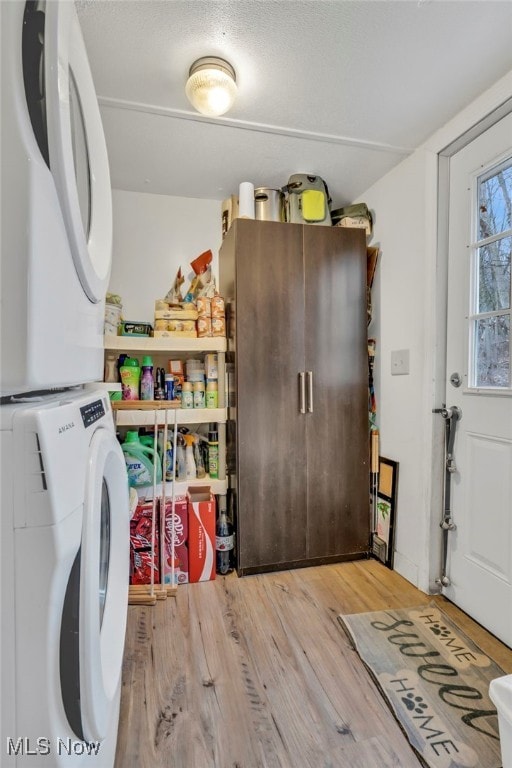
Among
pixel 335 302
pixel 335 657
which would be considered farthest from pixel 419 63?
pixel 335 657

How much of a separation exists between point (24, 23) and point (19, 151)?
0.71 ft

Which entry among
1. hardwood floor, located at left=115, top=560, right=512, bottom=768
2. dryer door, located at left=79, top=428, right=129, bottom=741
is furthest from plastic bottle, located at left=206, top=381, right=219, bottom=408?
dryer door, located at left=79, top=428, right=129, bottom=741

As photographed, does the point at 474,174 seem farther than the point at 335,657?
Yes

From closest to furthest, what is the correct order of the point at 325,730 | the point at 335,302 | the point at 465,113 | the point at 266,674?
the point at 325,730 → the point at 266,674 → the point at 465,113 → the point at 335,302

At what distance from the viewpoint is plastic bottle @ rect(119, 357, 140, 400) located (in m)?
2.10

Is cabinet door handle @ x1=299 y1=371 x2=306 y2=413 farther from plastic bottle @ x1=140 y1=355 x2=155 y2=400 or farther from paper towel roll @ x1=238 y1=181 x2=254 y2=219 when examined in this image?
paper towel roll @ x1=238 y1=181 x2=254 y2=219

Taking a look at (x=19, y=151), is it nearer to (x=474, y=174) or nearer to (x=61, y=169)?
(x=61, y=169)

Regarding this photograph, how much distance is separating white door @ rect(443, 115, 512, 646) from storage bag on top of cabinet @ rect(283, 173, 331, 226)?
701mm

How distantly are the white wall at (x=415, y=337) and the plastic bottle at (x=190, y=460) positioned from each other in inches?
45.7

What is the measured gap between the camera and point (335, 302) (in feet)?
7.15

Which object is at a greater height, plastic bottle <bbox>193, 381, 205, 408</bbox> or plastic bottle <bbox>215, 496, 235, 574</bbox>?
plastic bottle <bbox>193, 381, 205, 408</bbox>

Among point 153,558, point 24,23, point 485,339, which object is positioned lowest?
point 153,558

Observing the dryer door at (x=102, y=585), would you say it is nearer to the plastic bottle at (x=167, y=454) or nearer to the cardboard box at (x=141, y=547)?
the cardboard box at (x=141, y=547)

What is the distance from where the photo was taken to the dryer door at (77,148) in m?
0.57
